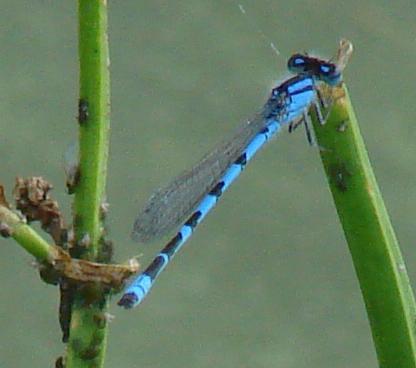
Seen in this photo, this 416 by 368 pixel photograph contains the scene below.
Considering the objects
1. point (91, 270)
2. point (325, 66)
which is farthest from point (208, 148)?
point (91, 270)

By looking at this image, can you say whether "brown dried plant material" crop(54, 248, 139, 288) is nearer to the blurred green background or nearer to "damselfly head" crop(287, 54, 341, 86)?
"damselfly head" crop(287, 54, 341, 86)

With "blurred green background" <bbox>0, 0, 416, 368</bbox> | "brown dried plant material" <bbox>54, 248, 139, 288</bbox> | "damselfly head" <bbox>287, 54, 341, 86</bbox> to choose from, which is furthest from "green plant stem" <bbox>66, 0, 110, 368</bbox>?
"blurred green background" <bbox>0, 0, 416, 368</bbox>

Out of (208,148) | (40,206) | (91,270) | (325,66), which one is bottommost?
(91,270)

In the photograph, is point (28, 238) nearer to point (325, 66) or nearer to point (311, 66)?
point (325, 66)

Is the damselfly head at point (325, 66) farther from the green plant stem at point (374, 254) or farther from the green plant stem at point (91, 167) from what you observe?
the green plant stem at point (91, 167)

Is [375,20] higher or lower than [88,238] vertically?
higher

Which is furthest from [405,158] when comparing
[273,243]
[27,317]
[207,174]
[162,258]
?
[162,258]

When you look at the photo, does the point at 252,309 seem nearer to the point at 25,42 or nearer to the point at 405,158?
the point at 405,158
